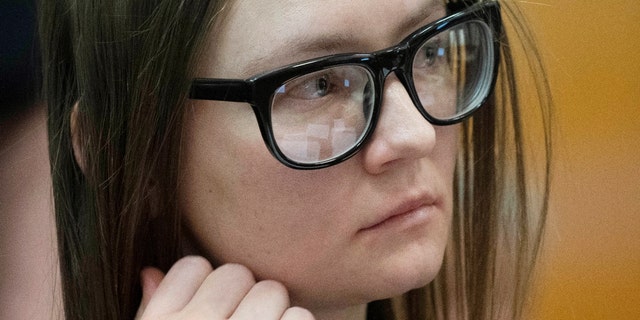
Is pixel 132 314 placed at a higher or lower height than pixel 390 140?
lower

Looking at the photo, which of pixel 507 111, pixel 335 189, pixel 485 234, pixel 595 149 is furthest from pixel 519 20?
pixel 595 149

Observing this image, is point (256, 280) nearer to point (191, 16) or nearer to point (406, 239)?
point (406, 239)

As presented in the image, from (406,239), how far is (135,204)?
0.37 metres

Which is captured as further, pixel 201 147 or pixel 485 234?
pixel 485 234

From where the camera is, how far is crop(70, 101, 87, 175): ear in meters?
1.01

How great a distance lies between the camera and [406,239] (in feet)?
3.11

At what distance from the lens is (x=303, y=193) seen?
0.91m

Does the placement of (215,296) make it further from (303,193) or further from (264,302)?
(303,193)

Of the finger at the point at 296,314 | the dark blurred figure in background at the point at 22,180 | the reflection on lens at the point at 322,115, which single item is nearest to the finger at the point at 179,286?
the finger at the point at 296,314

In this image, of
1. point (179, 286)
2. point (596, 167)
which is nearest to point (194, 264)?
point (179, 286)

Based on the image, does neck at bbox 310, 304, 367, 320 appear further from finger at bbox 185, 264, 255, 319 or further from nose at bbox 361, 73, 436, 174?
nose at bbox 361, 73, 436, 174

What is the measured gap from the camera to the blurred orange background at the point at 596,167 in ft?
5.38

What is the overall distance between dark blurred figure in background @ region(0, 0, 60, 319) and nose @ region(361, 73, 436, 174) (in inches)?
26.0

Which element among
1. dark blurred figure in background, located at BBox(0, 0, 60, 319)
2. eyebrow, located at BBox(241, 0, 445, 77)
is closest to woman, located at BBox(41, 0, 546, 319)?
eyebrow, located at BBox(241, 0, 445, 77)
